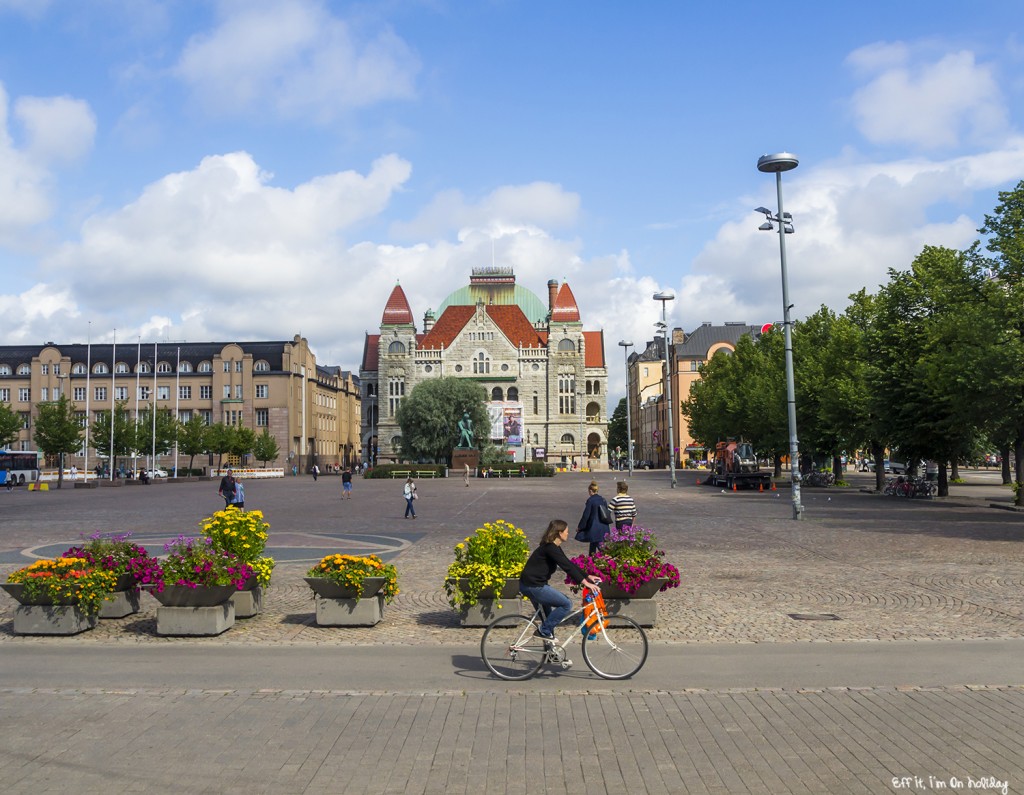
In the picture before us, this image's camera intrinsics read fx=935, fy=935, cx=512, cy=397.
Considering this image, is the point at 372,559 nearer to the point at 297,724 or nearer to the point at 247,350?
the point at 297,724

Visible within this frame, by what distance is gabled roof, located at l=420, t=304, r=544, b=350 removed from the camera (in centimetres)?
14162

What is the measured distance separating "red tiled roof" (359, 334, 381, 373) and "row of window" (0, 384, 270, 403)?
116ft

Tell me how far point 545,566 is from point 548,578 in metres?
0.15

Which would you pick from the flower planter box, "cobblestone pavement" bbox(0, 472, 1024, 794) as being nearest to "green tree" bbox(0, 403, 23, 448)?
"cobblestone pavement" bbox(0, 472, 1024, 794)

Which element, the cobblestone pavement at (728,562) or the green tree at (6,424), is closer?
the cobblestone pavement at (728,562)

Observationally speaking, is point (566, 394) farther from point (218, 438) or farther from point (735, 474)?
point (735, 474)

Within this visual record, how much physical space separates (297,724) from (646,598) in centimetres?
514

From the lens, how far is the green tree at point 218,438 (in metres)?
101

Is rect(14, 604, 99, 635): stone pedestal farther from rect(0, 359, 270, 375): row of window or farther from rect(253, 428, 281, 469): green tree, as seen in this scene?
rect(0, 359, 270, 375): row of window

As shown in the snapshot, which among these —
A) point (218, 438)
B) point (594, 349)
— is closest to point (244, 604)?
point (218, 438)

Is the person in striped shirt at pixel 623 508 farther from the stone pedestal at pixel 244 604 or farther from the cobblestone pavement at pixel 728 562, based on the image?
the stone pedestal at pixel 244 604

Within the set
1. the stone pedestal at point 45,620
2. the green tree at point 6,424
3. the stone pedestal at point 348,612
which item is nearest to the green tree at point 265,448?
the green tree at point 6,424

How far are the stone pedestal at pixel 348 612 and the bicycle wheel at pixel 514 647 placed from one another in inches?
114

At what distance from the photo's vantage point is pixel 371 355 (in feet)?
503
